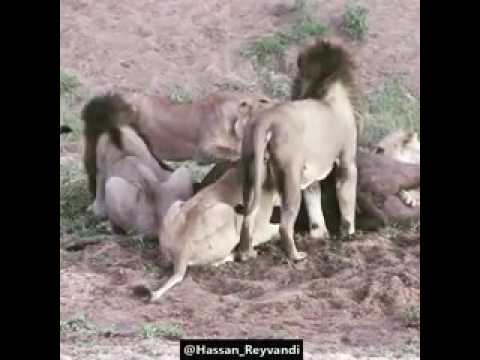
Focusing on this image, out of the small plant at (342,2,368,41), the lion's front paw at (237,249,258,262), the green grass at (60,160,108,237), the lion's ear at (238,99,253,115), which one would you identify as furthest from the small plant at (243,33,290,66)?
the lion's front paw at (237,249,258,262)

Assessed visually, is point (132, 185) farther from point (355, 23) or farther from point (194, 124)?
point (355, 23)

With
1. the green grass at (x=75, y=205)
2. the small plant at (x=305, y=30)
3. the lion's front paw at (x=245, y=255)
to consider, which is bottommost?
the lion's front paw at (x=245, y=255)

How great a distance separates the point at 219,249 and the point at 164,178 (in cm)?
112

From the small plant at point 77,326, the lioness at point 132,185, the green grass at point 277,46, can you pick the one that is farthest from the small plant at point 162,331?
the green grass at point 277,46

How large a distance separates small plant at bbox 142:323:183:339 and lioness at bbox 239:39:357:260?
1000mm

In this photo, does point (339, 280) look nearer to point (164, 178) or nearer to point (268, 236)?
point (268, 236)

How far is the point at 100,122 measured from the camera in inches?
334

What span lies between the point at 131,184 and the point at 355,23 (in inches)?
170

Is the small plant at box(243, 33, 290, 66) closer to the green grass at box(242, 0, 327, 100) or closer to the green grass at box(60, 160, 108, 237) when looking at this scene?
the green grass at box(242, 0, 327, 100)

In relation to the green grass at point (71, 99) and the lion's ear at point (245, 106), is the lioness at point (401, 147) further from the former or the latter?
the green grass at point (71, 99)

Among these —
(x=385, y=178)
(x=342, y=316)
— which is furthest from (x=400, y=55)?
(x=342, y=316)

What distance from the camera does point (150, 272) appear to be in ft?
23.9

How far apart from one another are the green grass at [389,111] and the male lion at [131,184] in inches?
76.8

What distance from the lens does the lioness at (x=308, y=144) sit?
7152 mm
